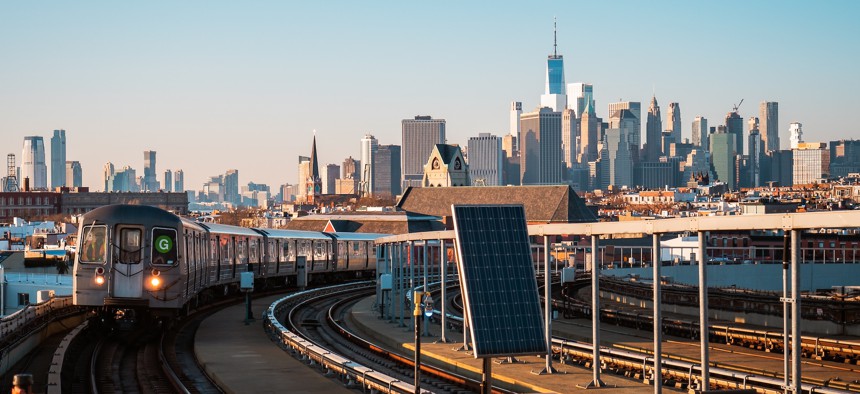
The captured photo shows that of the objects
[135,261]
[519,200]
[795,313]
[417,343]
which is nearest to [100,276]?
[135,261]

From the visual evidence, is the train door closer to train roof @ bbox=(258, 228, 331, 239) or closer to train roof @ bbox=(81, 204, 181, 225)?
train roof @ bbox=(81, 204, 181, 225)

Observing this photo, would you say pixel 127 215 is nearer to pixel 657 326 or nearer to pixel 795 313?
pixel 657 326

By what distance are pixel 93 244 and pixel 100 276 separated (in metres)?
0.89

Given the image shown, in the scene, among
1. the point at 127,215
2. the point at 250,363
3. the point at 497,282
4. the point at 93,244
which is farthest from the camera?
the point at 127,215

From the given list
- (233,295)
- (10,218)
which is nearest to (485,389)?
(233,295)

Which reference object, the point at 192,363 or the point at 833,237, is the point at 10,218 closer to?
the point at 833,237

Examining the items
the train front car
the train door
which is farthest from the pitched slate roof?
the train door

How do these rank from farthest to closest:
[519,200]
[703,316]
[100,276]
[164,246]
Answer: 1. [519,200]
2. [164,246]
3. [100,276]
4. [703,316]

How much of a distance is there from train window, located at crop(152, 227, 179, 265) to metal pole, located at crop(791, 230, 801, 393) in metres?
20.1

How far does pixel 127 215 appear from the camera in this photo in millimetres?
34469

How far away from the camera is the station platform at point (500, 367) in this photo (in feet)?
87.5

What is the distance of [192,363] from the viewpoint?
32.4 m

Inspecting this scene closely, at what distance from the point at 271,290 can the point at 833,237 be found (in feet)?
195

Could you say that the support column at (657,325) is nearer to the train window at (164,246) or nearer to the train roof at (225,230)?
the train window at (164,246)
